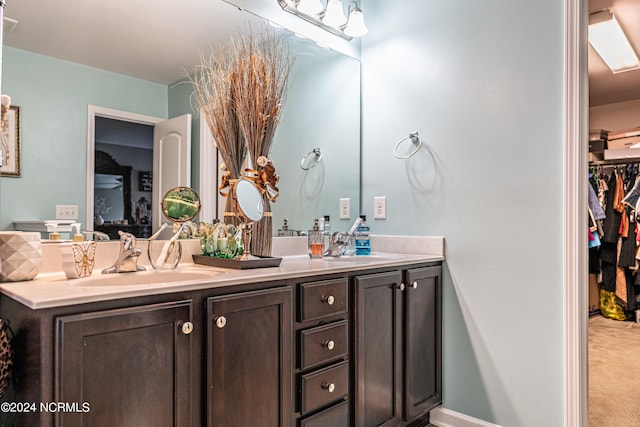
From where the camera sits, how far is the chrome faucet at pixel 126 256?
4.61 ft

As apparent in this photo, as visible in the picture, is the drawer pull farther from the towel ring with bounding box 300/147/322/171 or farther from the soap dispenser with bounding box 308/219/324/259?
the towel ring with bounding box 300/147/322/171

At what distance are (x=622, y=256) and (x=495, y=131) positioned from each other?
130 inches

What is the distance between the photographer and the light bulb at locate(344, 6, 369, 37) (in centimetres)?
230

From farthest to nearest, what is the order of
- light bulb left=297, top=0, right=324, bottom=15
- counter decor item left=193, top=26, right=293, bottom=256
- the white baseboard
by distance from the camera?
1. light bulb left=297, top=0, right=324, bottom=15
2. the white baseboard
3. counter decor item left=193, top=26, right=293, bottom=256

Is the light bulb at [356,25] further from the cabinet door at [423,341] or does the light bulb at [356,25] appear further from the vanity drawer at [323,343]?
the vanity drawer at [323,343]

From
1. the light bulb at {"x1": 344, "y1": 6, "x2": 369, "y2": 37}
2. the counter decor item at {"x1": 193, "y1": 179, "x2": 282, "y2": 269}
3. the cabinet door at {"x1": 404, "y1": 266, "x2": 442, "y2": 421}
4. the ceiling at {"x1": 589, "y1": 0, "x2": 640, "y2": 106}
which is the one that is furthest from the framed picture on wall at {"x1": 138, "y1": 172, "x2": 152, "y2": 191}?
the ceiling at {"x1": 589, "y1": 0, "x2": 640, "y2": 106}

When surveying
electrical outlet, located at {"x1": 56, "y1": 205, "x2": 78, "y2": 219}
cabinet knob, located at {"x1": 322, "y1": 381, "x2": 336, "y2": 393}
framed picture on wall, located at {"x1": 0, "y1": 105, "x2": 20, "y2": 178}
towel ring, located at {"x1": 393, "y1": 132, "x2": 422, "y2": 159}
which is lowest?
cabinet knob, located at {"x1": 322, "y1": 381, "x2": 336, "y2": 393}

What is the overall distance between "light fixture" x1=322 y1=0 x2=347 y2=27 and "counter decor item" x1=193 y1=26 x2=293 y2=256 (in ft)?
2.07

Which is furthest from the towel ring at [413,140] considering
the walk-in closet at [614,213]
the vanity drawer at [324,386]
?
the walk-in closet at [614,213]

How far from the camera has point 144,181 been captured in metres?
1.62

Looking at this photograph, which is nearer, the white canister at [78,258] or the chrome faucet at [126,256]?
the white canister at [78,258]

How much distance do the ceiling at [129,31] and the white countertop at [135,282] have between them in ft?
2.55

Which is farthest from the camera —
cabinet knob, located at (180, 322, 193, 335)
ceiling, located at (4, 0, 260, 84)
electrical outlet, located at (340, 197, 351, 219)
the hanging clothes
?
the hanging clothes

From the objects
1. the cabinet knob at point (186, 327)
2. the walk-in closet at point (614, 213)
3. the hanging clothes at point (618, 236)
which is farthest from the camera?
the hanging clothes at point (618, 236)
